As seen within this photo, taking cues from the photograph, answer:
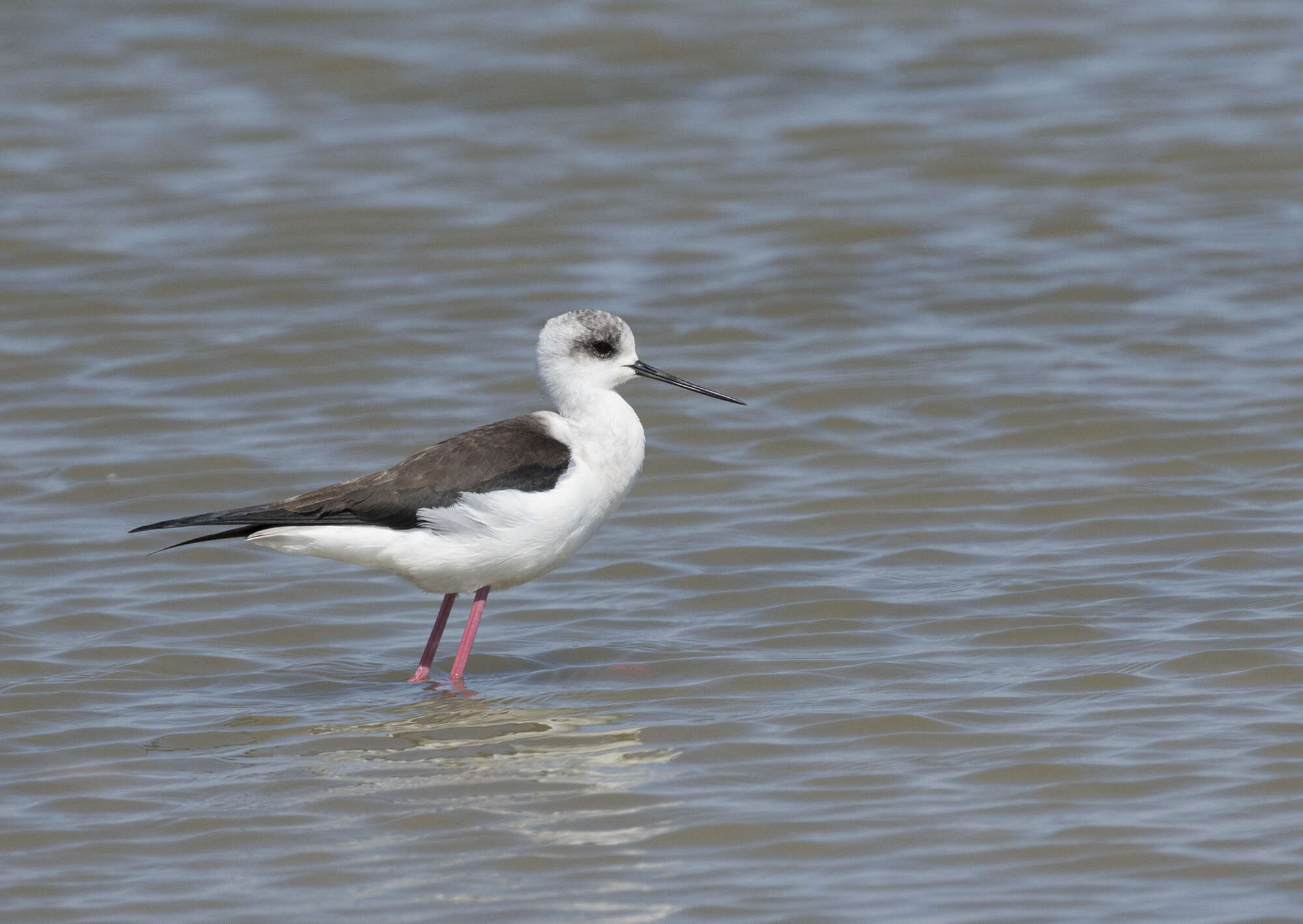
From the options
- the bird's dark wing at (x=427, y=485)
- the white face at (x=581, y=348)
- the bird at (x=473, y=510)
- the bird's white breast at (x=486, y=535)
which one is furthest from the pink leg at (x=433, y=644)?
the white face at (x=581, y=348)

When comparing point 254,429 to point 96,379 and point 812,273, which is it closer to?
point 96,379

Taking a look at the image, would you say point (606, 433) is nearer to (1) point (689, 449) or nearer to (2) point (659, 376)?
(2) point (659, 376)

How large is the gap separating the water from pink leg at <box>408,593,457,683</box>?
22 centimetres

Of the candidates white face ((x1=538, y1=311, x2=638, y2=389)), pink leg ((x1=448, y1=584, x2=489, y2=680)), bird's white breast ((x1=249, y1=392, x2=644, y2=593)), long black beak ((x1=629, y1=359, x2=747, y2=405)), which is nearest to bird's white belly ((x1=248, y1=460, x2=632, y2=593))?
bird's white breast ((x1=249, y1=392, x2=644, y2=593))

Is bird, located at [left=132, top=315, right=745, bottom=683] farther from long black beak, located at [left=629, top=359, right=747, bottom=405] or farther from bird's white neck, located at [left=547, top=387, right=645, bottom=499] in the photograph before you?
long black beak, located at [left=629, top=359, right=747, bottom=405]

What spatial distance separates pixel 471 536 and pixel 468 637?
19.2 inches

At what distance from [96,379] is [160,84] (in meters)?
5.86

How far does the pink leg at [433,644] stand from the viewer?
6875mm

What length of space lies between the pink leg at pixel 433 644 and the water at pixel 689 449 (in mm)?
224

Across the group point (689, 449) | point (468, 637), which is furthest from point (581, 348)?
point (689, 449)

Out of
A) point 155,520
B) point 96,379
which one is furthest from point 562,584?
point 96,379

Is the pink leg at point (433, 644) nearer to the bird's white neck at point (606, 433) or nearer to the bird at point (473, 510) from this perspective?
the bird at point (473, 510)

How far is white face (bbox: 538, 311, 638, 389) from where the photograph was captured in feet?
23.2

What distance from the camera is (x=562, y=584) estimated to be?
315 inches
